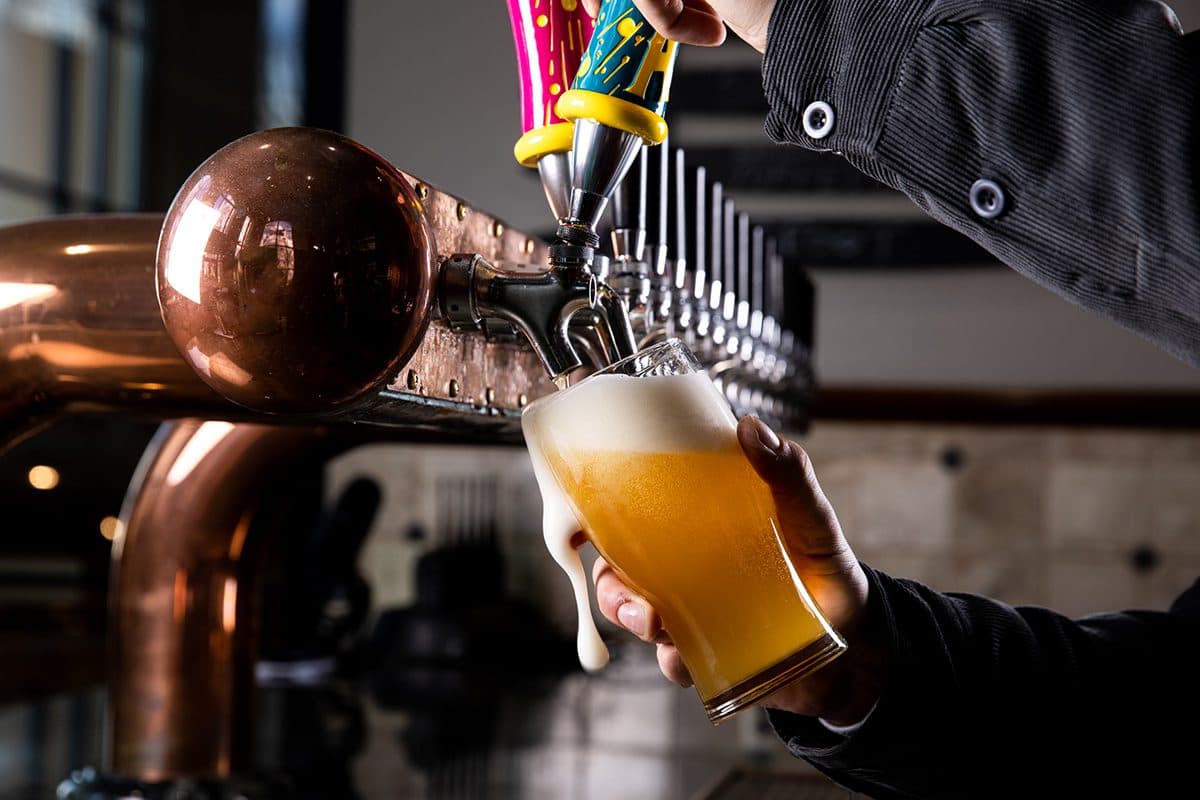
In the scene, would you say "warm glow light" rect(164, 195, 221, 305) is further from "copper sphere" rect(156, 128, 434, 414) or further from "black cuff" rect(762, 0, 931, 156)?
"black cuff" rect(762, 0, 931, 156)

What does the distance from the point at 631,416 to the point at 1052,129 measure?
0.17 metres

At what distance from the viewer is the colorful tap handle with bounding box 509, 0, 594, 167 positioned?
0.52 meters

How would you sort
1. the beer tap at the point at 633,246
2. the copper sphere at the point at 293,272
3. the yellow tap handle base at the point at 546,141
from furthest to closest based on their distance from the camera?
1. the beer tap at the point at 633,246
2. the yellow tap handle base at the point at 546,141
3. the copper sphere at the point at 293,272

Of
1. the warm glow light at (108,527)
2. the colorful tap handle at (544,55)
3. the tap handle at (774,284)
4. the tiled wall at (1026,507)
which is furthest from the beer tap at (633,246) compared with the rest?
the warm glow light at (108,527)

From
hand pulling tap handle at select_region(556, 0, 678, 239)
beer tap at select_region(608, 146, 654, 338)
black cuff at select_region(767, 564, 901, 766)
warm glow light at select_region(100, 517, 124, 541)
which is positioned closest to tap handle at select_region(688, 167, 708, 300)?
beer tap at select_region(608, 146, 654, 338)

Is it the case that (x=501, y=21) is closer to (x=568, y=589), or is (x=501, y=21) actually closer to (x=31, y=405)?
(x=568, y=589)

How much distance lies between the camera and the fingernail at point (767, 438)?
18.8 inches

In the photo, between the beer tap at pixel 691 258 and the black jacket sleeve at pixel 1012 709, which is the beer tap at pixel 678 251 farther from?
the black jacket sleeve at pixel 1012 709

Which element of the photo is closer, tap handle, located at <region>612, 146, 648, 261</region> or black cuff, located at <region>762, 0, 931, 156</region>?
black cuff, located at <region>762, 0, 931, 156</region>

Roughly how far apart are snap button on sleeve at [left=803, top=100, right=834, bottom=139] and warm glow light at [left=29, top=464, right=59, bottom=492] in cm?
241

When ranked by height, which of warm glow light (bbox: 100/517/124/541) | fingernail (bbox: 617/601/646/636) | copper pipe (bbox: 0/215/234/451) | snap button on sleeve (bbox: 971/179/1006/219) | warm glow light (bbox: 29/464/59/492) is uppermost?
snap button on sleeve (bbox: 971/179/1006/219)

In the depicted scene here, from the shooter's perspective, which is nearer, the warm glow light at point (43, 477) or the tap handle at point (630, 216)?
the tap handle at point (630, 216)

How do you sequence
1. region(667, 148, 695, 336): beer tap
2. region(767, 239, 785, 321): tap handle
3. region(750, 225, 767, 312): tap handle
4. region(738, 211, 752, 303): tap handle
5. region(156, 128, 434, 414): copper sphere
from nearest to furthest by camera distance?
1. region(156, 128, 434, 414): copper sphere
2. region(667, 148, 695, 336): beer tap
3. region(738, 211, 752, 303): tap handle
4. region(750, 225, 767, 312): tap handle
5. region(767, 239, 785, 321): tap handle

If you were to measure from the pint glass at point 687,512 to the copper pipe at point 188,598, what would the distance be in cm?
36
